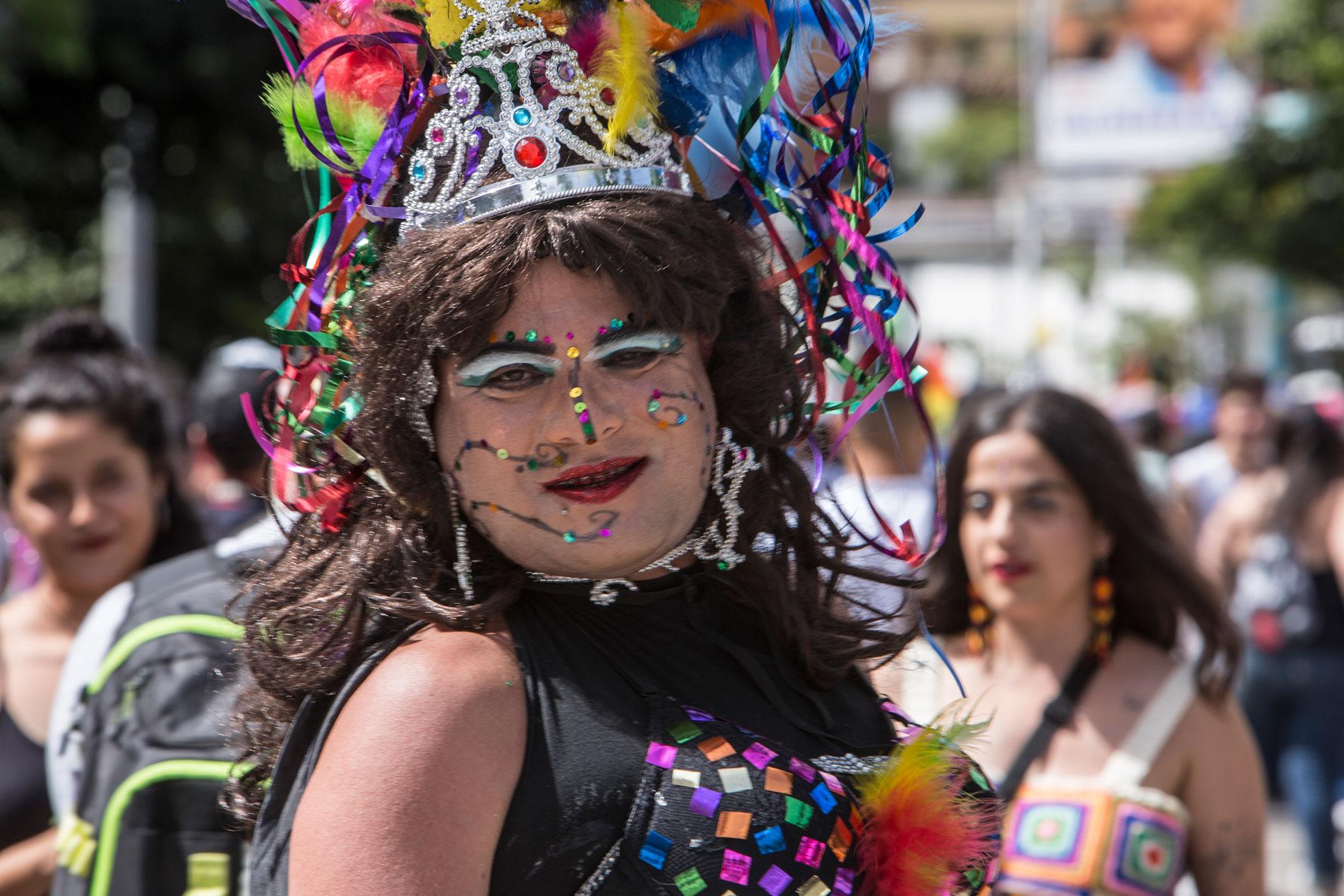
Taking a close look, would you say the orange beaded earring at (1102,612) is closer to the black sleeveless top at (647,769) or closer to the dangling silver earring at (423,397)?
the black sleeveless top at (647,769)

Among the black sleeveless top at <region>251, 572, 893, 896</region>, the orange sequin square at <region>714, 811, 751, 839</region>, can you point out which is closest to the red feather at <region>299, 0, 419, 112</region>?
the black sleeveless top at <region>251, 572, 893, 896</region>

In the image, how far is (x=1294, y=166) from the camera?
13.5 meters

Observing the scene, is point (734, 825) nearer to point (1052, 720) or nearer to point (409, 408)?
point (409, 408)

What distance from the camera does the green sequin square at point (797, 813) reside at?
146 cm

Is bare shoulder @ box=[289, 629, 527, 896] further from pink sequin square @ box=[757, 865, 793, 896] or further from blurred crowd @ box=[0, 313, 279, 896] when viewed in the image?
blurred crowd @ box=[0, 313, 279, 896]

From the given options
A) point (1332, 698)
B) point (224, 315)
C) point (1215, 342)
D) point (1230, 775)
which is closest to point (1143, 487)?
point (1230, 775)

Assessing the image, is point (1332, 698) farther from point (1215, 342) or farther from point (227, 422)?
point (1215, 342)

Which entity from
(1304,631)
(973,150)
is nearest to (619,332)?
(1304,631)

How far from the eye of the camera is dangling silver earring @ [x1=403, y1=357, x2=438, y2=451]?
1.54 metres

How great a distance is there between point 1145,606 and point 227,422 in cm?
229

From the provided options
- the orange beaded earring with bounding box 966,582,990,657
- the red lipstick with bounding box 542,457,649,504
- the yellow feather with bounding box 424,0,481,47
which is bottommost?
the orange beaded earring with bounding box 966,582,990,657

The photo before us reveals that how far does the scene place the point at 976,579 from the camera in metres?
3.23

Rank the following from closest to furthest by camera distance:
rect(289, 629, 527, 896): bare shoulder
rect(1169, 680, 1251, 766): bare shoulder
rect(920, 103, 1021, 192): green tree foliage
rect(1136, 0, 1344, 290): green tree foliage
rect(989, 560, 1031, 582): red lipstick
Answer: rect(289, 629, 527, 896): bare shoulder → rect(1169, 680, 1251, 766): bare shoulder → rect(989, 560, 1031, 582): red lipstick → rect(1136, 0, 1344, 290): green tree foliage → rect(920, 103, 1021, 192): green tree foliage

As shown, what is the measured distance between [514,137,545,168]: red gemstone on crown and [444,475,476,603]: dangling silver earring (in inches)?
13.9
